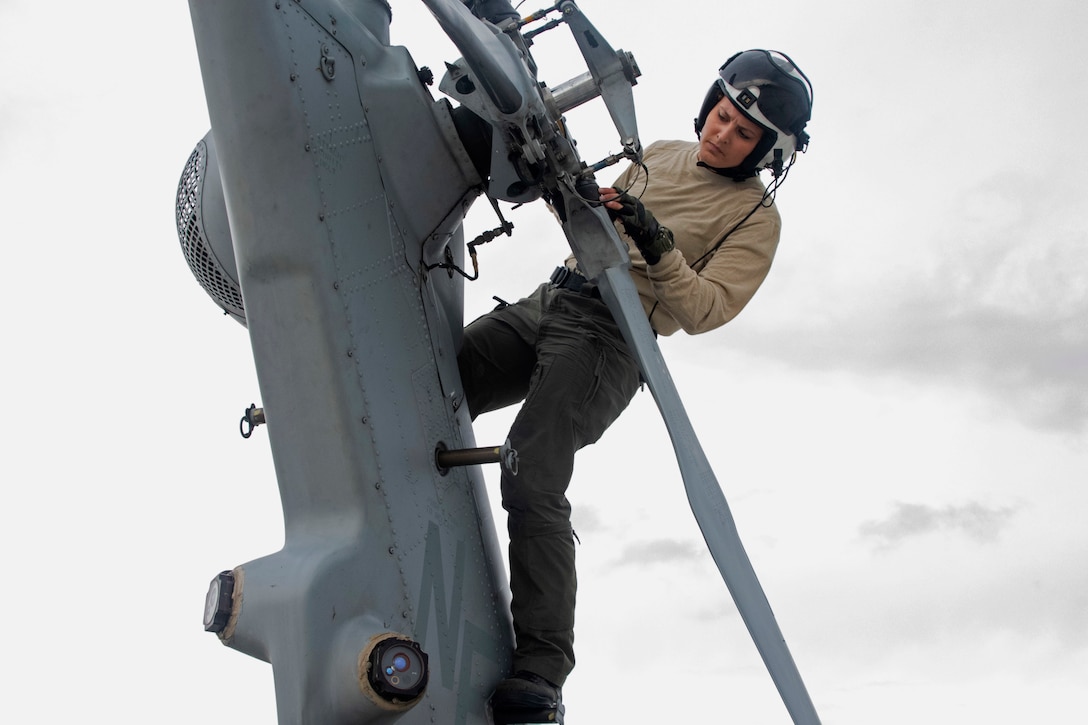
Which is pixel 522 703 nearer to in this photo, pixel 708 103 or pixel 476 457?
pixel 476 457

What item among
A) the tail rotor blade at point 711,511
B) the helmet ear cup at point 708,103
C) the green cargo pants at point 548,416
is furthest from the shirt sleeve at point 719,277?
the helmet ear cup at point 708,103

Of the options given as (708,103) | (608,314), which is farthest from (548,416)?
(708,103)

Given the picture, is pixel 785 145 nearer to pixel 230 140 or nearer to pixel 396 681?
pixel 230 140

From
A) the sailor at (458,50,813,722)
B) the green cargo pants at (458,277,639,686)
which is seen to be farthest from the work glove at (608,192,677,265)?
the green cargo pants at (458,277,639,686)

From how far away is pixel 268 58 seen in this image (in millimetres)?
3570

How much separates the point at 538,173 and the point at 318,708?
1.94 meters

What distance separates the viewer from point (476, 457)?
3.91 meters

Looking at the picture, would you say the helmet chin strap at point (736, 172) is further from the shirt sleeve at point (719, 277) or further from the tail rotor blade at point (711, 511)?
the tail rotor blade at point (711, 511)

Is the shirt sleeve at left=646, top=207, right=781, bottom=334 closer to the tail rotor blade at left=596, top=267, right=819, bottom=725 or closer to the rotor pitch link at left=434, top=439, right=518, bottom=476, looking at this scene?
the tail rotor blade at left=596, top=267, right=819, bottom=725

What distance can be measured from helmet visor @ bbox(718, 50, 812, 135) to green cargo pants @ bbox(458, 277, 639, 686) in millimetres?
1097

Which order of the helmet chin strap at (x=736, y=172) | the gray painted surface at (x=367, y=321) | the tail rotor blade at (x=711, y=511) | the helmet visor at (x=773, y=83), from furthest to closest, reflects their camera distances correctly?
the helmet chin strap at (x=736, y=172), the helmet visor at (x=773, y=83), the tail rotor blade at (x=711, y=511), the gray painted surface at (x=367, y=321)

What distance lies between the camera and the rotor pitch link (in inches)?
152

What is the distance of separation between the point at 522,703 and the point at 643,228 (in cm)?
173

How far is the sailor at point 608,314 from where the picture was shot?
4035 mm
